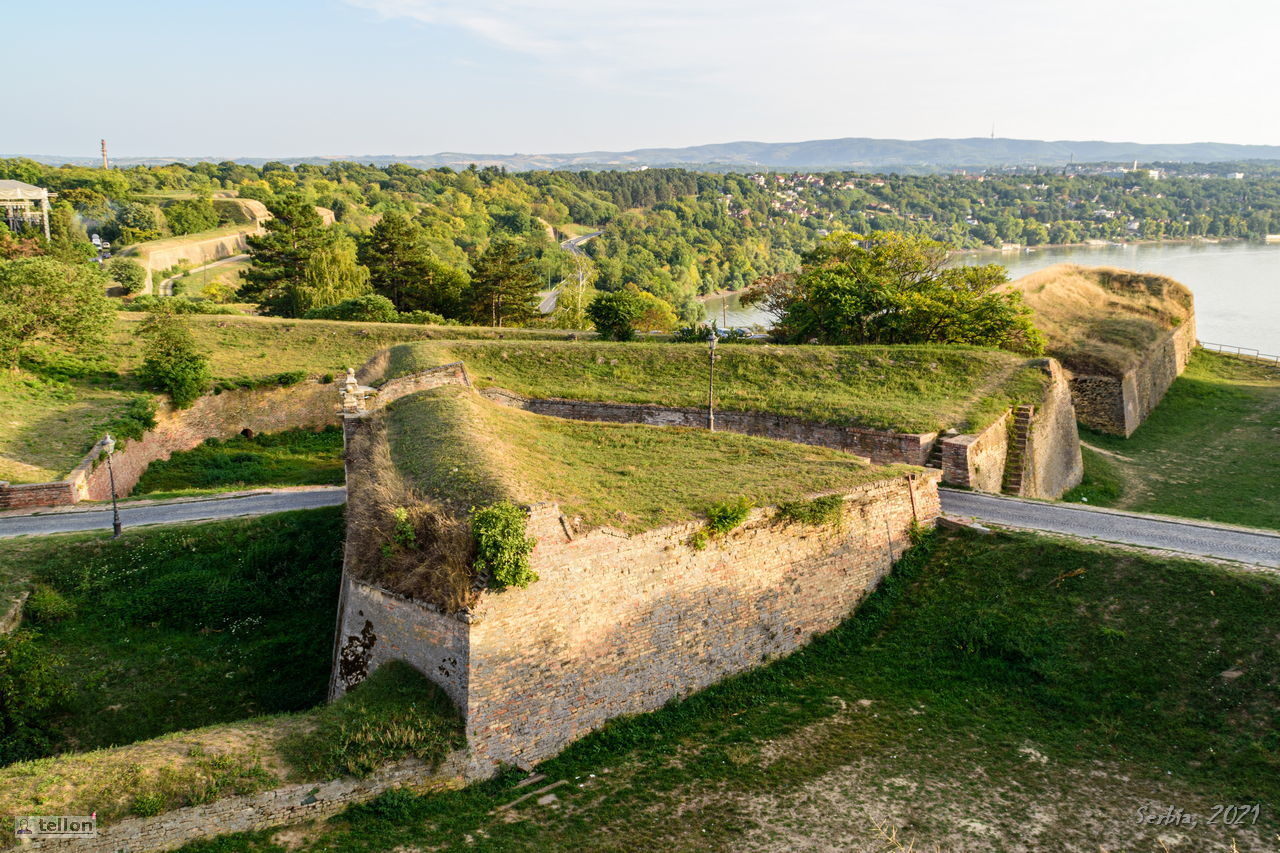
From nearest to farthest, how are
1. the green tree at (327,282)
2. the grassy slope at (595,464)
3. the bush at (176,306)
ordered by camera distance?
1. the grassy slope at (595,464)
2. the bush at (176,306)
3. the green tree at (327,282)

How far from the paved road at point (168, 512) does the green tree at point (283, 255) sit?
2427cm

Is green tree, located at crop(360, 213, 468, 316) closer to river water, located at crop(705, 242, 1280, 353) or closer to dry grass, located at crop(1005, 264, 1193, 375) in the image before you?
dry grass, located at crop(1005, 264, 1193, 375)

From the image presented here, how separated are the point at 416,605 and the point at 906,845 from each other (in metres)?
6.34

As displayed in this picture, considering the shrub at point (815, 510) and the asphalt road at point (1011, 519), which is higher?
the shrub at point (815, 510)

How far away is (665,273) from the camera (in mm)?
94812

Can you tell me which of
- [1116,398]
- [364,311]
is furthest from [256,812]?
[1116,398]

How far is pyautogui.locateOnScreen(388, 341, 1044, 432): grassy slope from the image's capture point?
20.7 meters

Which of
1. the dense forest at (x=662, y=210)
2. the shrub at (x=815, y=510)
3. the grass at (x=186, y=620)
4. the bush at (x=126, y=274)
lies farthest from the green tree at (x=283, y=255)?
the shrub at (x=815, y=510)

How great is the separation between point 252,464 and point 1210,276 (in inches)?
4088

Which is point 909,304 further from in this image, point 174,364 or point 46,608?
point 46,608

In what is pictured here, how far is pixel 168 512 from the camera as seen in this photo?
16.8m

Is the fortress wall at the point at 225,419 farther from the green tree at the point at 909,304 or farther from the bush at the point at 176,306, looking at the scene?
the green tree at the point at 909,304

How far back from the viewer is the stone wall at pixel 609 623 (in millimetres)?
10203

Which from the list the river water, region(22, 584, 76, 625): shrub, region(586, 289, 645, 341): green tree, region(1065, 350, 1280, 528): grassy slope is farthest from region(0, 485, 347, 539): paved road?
the river water
